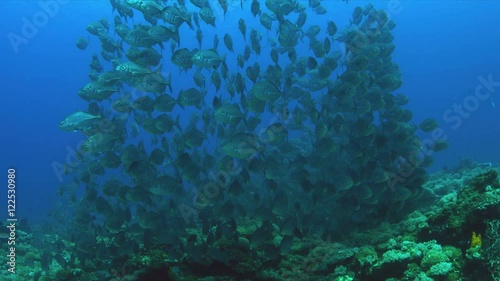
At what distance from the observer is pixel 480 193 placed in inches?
225

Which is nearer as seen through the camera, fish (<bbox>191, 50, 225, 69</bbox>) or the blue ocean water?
fish (<bbox>191, 50, 225, 69</bbox>)

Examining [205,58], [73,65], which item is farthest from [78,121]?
[73,65]

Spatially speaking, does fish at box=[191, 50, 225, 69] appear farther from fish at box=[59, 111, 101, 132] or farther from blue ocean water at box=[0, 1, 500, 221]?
blue ocean water at box=[0, 1, 500, 221]

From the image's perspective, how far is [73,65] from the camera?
234ft

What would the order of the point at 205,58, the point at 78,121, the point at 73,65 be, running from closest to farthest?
1. the point at 205,58
2. the point at 78,121
3. the point at 73,65

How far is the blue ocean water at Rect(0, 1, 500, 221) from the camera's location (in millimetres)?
53966

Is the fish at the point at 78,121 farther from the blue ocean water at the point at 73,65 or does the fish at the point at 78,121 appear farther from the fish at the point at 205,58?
the blue ocean water at the point at 73,65

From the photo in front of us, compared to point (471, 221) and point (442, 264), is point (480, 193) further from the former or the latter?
point (442, 264)

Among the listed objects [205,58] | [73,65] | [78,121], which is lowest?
[78,121]

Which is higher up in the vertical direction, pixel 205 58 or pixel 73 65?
pixel 73 65

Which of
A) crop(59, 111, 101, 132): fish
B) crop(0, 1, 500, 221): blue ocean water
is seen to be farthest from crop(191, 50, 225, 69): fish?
crop(0, 1, 500, 221): blue ocean water

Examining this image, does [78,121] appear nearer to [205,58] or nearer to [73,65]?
[205,58]

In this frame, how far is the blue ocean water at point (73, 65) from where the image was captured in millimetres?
53966

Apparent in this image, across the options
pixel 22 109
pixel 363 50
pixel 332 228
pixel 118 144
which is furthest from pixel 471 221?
pixel 22 109
